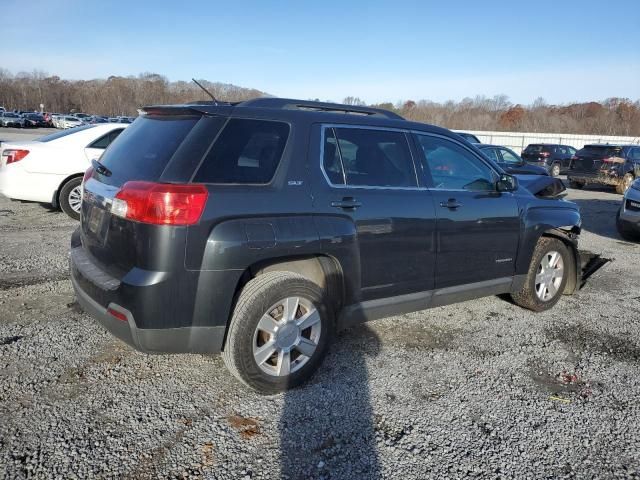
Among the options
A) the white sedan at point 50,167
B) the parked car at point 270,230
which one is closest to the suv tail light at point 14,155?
the white sedan at point 50,167

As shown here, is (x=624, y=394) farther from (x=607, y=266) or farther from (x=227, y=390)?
(x=607, y=266)

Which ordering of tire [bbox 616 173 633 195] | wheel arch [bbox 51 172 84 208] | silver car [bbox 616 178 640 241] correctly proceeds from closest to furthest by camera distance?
1. wheel arch [bbox 51 172 84 208]
2. silver car [bbox 616 178 640 241]
3. tire [bbox 616 173 633 195]

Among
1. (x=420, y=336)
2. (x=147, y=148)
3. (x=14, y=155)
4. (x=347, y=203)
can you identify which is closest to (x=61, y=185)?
(x=14, y=155)

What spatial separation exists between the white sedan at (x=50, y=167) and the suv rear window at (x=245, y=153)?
221 inches

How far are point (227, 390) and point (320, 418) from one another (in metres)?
0.68

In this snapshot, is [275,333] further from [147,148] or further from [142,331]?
[147,148]

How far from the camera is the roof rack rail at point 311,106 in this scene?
330 cm

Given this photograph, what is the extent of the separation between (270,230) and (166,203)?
2.03 ft

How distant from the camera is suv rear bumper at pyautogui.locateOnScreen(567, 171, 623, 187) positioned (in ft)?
55.4

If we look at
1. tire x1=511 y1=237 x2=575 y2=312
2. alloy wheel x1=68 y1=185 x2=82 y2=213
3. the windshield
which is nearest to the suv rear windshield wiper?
tire x1=511 y1=237 x2=575 y2=312

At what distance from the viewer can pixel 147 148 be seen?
10.3 feet

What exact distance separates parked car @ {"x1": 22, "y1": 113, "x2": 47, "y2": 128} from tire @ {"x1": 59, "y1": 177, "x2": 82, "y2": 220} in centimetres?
4927

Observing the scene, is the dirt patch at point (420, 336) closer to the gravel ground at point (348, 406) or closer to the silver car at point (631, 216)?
the gravel ground at point (348, 406)

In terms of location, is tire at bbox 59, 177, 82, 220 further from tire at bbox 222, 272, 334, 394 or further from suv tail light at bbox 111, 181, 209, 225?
tire at bbox 222, 272, 334, 394
